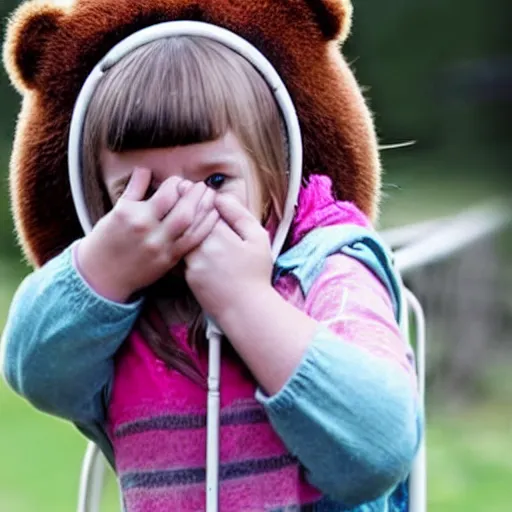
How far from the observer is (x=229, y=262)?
804 mm

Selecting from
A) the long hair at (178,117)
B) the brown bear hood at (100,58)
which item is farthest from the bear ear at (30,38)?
the long hair at (178,117)

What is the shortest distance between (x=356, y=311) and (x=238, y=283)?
77 mm

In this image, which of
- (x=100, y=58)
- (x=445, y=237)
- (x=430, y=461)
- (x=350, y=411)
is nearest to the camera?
(x=350, y=411)

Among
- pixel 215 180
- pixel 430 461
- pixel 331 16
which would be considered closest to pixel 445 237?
pixel 430 461

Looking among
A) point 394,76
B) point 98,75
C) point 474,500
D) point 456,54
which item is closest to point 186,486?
point 98,75

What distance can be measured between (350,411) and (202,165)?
19 centimetres

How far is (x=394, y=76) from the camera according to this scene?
8.08m

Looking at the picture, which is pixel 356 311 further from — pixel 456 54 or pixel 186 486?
pixel 456 54

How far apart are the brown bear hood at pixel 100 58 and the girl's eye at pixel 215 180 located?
0.40 feet

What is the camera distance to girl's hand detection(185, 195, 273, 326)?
800mm

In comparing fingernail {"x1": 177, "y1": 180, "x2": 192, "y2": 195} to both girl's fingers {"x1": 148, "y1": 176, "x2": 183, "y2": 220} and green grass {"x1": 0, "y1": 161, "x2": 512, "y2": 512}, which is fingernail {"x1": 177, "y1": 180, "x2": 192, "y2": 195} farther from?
green grass {"x1": 0, "y1": 161, "x2": 512, "y2": 512}

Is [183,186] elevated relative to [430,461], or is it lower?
elevated

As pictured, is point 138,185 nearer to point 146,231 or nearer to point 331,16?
point 146,231

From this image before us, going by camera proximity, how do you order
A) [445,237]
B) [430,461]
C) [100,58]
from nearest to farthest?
[100,58] < [445,237] < [430,461]
